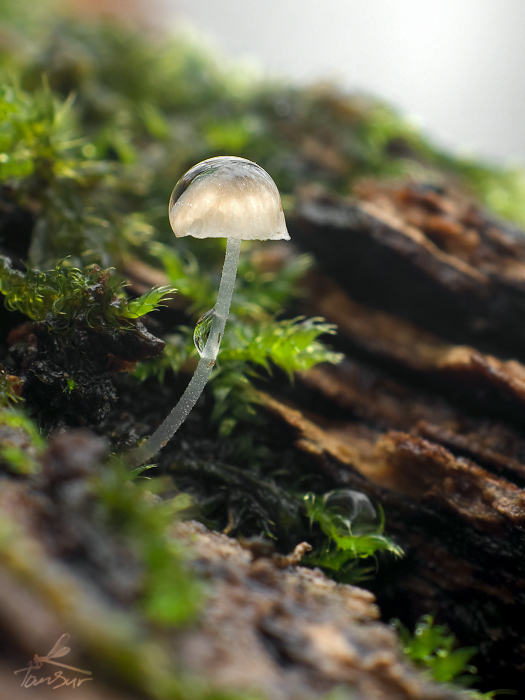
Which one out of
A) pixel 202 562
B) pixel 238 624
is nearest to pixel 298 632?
pixel 238 624

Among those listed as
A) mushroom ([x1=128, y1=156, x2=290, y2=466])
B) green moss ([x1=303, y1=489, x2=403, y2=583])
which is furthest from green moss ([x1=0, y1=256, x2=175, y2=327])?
green moss ([x1=303, y1=489, x2=403, y2=583])

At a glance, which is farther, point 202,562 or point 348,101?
point 348,101

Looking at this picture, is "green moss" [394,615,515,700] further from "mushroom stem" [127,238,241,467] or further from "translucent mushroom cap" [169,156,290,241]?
"translucent mushroom cap" [169,156,290,241]

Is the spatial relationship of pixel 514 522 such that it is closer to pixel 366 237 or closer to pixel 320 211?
pixel 366 237

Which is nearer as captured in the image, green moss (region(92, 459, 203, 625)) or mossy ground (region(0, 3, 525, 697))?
green moss (region(92, 459, 203, 625))

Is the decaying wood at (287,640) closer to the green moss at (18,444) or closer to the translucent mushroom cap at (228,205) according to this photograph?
the green moss at (18,444)

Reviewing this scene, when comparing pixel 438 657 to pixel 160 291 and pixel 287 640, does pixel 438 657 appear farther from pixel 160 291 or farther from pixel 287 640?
pixel 160 291
